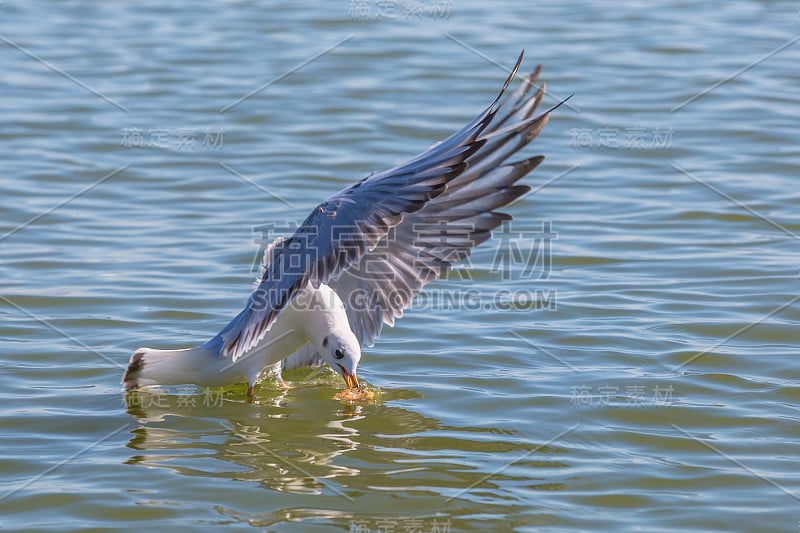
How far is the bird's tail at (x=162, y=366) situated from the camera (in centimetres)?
718

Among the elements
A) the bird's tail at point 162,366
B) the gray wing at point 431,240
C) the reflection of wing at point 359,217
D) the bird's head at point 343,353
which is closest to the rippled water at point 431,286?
the bird's tail at point 162,366

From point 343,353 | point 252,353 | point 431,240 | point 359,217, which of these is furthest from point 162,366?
point 431,240

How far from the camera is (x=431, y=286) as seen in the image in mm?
9477

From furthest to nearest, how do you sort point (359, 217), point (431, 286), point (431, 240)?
point (431, 286) → point (431, 240) → point (359, 217)

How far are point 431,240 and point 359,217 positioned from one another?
1155mm

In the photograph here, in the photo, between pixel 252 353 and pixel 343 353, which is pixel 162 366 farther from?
pixel 343 353

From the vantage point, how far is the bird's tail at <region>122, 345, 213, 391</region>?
7.18m

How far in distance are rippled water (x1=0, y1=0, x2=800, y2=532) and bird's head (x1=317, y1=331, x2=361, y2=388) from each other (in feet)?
1.11

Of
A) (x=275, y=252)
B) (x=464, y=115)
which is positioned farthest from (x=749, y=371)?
(x=464, y=115)

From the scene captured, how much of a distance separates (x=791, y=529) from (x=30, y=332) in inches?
205

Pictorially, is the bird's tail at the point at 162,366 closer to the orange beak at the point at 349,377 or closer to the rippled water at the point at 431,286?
the rippled water at the point at 431,286

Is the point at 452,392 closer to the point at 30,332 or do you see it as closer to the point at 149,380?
the point at 149,380

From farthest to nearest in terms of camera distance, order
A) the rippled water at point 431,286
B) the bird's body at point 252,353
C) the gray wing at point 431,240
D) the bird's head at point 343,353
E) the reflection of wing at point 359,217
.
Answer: the gray wing at point 431,240 < the bird's body at point 252,353 < the bird's head at point 343,353 < the reflection of wing at point 359,217 < the rippled water at point 431,286

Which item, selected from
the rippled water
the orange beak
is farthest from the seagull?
the rippled water
